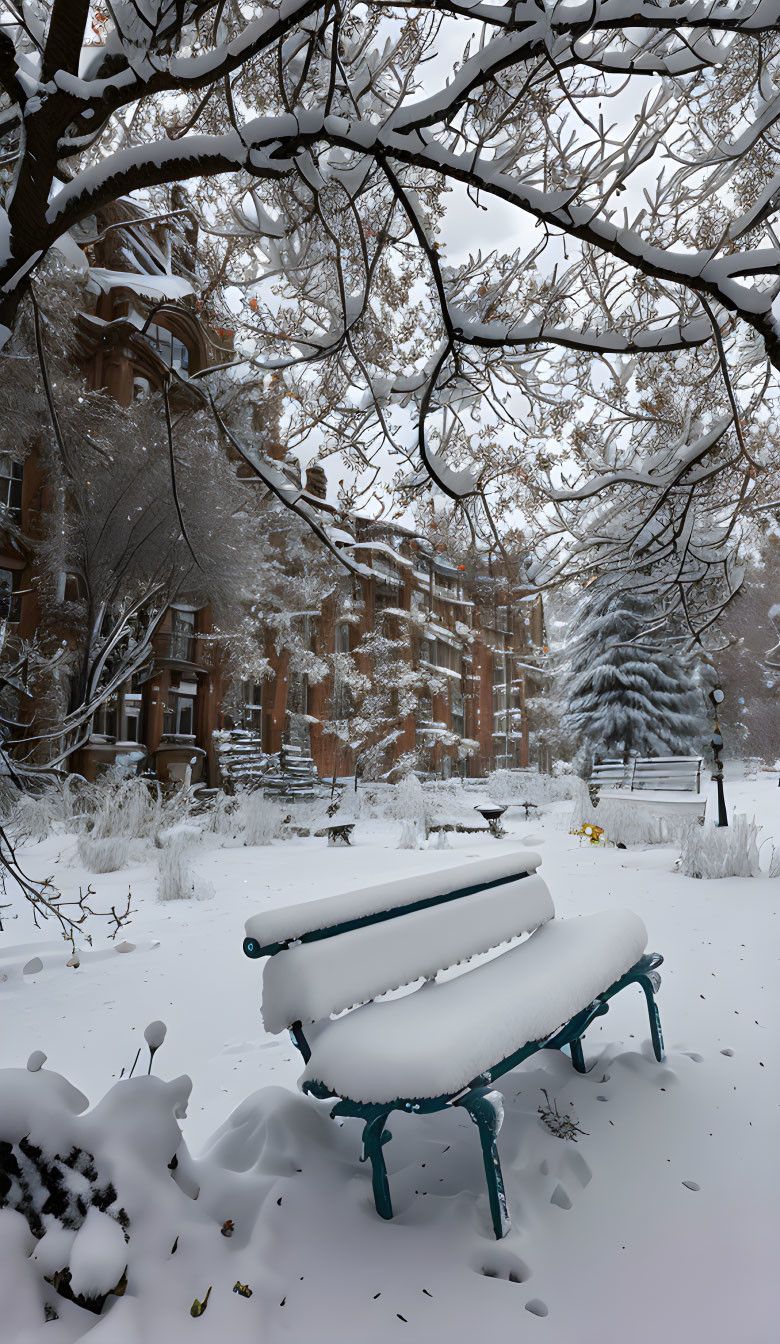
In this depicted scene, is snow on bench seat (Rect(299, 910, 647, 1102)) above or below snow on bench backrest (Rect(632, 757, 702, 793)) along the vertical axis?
below

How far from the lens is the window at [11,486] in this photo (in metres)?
11.9

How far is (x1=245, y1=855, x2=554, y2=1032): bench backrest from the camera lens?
1.74 metres

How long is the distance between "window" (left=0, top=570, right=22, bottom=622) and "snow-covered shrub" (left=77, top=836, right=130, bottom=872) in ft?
21.5

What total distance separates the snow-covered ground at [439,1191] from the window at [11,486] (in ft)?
35.7

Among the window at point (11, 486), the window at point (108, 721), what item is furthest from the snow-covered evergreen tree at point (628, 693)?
the window at point (11, 486)

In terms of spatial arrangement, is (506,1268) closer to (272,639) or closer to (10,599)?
(10,599)

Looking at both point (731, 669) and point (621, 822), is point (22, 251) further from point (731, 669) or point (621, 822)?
point (731, 669)

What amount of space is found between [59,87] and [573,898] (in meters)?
5.68

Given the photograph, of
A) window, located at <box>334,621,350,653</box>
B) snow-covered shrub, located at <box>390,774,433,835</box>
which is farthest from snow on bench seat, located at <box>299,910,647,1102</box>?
window, located at <box>334,621,350,653</box>

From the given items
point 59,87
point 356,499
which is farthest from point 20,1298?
point 356,499

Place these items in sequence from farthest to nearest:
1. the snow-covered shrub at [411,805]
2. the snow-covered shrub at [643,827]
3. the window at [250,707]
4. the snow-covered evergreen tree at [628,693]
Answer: the window at [250,707]
the snow-covered evergreen tree at [628,693]
the snow-covered shrub at [411,805]
the snow-covered shrub at [643,827]

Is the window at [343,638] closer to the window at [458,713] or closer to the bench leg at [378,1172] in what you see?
the window at [458,713]

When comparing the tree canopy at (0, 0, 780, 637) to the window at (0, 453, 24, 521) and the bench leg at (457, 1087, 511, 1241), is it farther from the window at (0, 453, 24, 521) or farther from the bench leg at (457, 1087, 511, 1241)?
the window at (0, 453, 24, 521)

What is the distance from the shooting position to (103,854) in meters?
6.42
